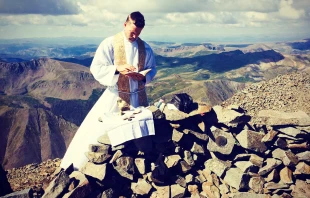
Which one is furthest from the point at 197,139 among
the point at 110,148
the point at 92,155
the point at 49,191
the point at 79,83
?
the point at 79,83

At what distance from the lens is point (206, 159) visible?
565 cm

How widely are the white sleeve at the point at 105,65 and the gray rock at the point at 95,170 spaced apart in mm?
1507

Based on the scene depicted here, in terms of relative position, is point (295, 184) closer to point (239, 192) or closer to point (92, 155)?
point (239, 192)

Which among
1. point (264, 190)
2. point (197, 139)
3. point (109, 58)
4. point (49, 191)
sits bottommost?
point (264, 190)

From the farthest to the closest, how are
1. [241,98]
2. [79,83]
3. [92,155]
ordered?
[79,83] < [241,98] < [92,155]

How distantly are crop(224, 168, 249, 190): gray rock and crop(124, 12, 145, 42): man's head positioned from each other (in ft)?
10.7

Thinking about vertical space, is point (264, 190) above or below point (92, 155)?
below

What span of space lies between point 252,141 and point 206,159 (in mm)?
1015

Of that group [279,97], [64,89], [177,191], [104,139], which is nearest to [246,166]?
[177,191]

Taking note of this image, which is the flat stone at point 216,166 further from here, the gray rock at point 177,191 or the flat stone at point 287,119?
the flat stone at point 287,119

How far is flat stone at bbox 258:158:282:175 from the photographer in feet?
17.3

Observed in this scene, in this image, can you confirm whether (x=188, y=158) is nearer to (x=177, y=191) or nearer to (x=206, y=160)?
(x=206, y=160)

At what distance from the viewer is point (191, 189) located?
5348 millimetres

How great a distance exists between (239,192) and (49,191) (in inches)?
137
